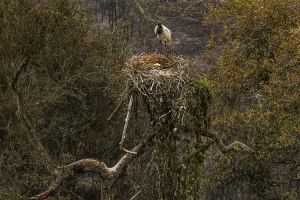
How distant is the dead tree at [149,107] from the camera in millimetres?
9203

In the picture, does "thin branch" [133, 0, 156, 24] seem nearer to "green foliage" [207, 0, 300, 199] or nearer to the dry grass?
"green foliage" [207, 0, 300, 199]

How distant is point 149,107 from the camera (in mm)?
9797

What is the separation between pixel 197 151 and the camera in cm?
1028

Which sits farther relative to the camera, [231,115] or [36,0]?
[36,0]

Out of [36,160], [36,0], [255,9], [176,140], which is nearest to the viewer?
[176,140]

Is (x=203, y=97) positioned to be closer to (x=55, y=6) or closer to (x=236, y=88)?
(x=236, y=88)

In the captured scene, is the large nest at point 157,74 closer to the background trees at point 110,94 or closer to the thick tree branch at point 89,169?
the thick tree branch at point 89,169

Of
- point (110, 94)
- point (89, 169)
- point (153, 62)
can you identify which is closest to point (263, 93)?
point (110, 94)

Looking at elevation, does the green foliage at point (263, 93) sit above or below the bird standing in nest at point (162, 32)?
below

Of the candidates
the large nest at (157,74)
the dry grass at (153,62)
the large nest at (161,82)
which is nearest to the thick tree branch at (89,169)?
the large nest at (161,82)

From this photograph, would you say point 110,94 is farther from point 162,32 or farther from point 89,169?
point 89,169

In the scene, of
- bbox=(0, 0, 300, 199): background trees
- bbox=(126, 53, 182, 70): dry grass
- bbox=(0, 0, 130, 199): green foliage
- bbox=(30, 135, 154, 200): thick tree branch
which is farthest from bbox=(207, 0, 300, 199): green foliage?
bbox=(30, 135, 154, 200): thick tree branch

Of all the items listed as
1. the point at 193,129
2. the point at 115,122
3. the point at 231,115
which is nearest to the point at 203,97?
the point at 193,129

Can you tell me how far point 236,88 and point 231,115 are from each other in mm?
2295
